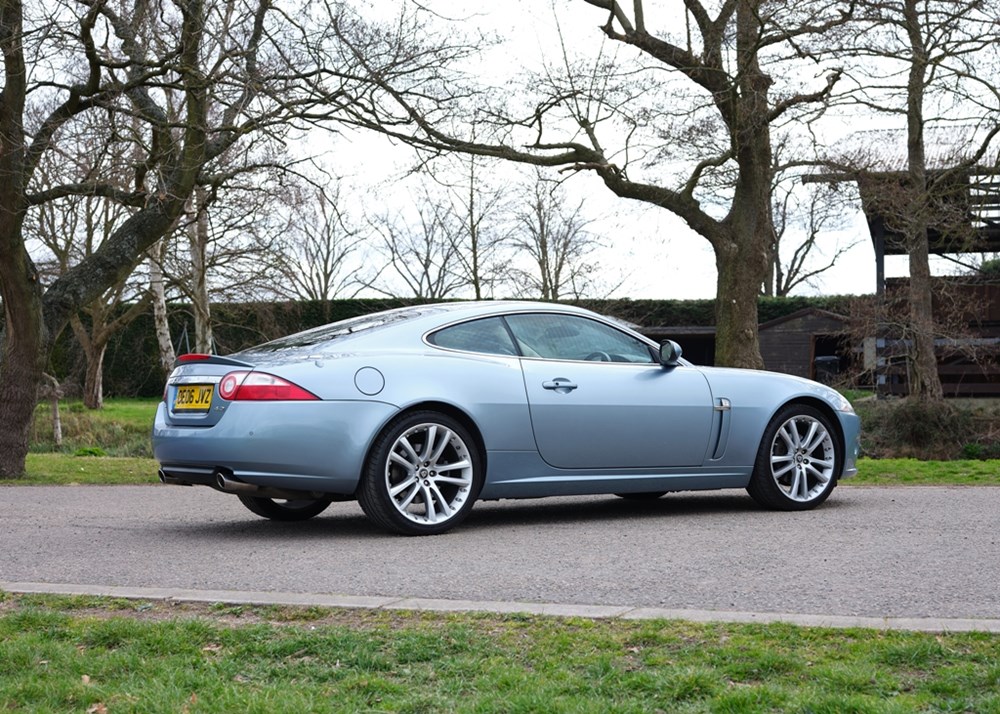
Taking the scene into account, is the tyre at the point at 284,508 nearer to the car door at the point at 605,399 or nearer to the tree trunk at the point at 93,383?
the car door at the point at 605,399

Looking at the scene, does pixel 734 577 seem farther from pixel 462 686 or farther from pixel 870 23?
pixel 870 23

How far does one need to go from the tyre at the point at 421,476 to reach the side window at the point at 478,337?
0.57 meters

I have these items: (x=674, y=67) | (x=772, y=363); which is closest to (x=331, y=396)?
(x=674, y=67)

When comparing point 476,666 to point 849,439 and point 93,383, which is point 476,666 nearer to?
point 849,439

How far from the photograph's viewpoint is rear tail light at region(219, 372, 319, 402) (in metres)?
6.92

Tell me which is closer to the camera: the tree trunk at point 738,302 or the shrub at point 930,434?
the tree trunk at point 738,302

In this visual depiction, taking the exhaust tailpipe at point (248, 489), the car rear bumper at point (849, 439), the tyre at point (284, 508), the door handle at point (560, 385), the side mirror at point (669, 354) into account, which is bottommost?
the tyre at point (284, 508)

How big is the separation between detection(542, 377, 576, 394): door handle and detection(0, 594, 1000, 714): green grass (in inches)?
128

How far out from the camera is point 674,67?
61.9 feet

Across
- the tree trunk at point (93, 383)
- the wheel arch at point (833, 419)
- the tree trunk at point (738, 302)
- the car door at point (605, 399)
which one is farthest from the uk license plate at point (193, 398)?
the tree trunk at point (93, 383)

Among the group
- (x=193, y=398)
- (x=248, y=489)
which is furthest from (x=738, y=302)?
(x=248, y=489)

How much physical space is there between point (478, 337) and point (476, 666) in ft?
13.4

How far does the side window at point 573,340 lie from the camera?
801 centimetres

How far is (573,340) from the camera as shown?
8180 millimetres
